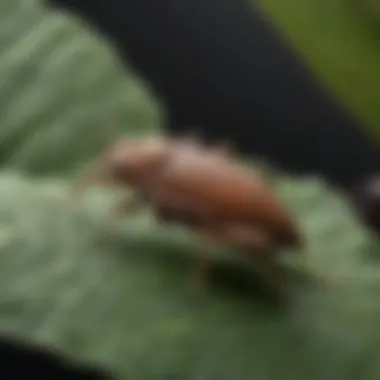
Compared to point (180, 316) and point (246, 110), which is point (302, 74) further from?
point (180, 316)

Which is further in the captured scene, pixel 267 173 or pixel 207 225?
pixel 267 173

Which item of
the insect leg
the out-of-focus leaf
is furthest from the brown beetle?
the out-of-focus leaf

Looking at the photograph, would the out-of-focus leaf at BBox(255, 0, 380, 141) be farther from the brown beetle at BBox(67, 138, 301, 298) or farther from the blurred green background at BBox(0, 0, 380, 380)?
the brown beetle at BBox(67, 138, 301, 298)

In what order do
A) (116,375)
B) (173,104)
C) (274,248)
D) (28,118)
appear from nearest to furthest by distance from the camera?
1. (116,375)
2. (274,248)
3. (28,118)
4. (173,104)

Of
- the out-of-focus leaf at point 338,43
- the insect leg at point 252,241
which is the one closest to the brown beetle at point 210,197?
the insect leg at point 252,241

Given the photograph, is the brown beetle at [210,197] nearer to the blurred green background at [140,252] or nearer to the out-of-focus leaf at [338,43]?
the blurred green background at [140,252]

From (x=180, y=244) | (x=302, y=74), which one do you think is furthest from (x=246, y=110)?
(x=180, y=244)

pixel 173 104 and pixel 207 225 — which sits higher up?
pixel 173 104

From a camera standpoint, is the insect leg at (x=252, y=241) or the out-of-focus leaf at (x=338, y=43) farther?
the out-of-focus leaf at (x=338, y=43)
